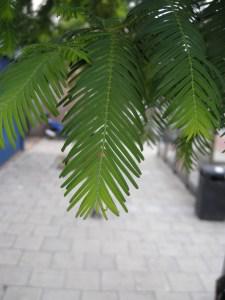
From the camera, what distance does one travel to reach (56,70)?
0.42m

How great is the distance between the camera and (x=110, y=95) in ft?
1.31

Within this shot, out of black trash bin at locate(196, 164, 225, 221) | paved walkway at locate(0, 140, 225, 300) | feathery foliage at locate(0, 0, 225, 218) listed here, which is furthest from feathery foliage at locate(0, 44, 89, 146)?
black trash bin at locate(196, 164, 225, 221)

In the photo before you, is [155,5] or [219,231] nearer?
[155,5]

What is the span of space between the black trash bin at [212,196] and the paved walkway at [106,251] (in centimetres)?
18

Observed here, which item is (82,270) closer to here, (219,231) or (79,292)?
(79,292)

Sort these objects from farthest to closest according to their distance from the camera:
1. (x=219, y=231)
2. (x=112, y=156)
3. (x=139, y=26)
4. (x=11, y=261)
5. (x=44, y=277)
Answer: (x=219, y=231) → (x=11, y=261) → (x=44, y=277) → (x=139, y=26) → (x=112, y=156)

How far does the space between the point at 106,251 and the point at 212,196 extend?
7.17 feet

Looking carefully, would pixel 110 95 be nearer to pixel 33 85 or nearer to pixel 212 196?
pixel 33 85

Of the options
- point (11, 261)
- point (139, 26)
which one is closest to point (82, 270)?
point (11, 261)

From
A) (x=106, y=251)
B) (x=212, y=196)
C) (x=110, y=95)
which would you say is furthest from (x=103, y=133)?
(x=212, y=196)

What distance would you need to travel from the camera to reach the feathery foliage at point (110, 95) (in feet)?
1.18

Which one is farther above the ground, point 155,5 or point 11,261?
point 155,5

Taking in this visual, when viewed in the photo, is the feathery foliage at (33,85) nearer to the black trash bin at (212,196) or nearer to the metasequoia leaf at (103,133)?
the metasequoia leaf at (103,133)

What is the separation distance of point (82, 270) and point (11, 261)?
889mm
